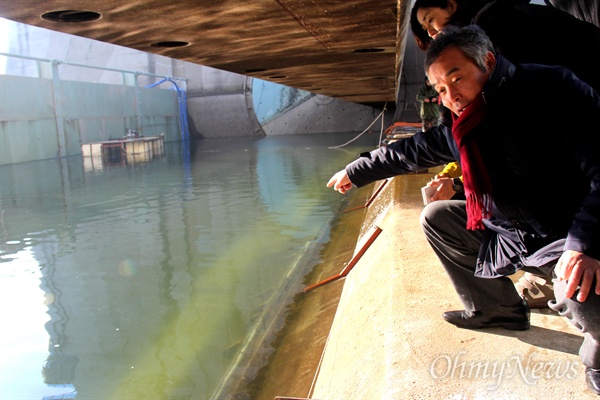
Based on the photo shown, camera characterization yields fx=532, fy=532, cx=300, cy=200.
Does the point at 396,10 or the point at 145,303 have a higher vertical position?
the point at 396,10

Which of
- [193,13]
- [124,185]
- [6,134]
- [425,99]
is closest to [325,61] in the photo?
[193,13]

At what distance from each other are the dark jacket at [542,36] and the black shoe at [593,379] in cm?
93

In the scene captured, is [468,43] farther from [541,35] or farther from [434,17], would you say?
[434,17]

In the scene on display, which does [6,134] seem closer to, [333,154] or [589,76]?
[333,154]

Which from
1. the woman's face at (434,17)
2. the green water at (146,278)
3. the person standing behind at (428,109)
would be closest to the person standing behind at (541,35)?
the woman's face at (434,17)

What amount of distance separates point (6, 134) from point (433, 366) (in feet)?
48.3

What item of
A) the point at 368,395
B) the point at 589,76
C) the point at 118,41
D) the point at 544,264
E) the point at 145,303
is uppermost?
the point at 118,41

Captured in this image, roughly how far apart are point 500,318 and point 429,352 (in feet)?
1.20

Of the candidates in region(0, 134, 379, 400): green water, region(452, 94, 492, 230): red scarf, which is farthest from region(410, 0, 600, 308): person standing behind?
region(0, 134, 379, 400): green water

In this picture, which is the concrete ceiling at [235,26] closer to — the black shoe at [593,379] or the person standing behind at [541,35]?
the person standing behind at [541,35]

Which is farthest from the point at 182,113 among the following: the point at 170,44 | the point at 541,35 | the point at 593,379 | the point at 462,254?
the point at 593,379

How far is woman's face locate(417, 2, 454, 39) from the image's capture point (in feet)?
6.93

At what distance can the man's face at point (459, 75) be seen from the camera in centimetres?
167

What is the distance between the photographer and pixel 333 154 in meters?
14.4
